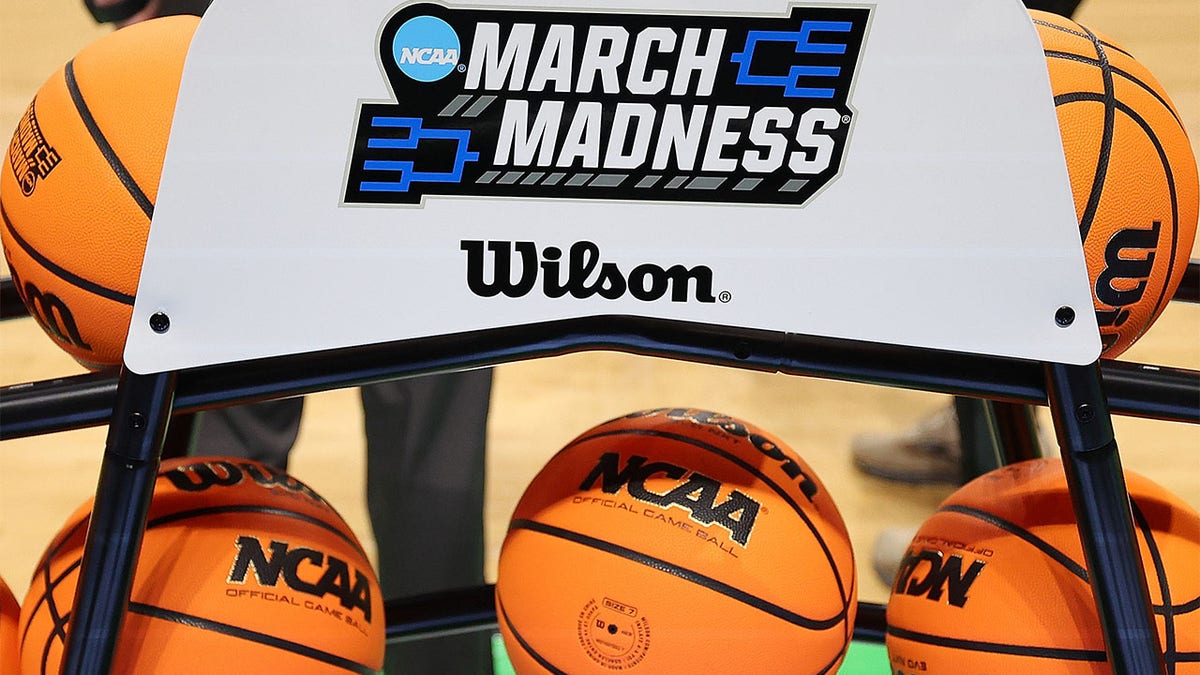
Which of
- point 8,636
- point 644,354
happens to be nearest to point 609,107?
point 644,354

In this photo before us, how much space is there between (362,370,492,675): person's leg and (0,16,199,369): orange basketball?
1.85 feet

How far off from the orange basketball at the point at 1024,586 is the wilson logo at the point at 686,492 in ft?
0.52

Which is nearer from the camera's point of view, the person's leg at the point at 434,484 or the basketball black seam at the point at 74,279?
the basketball black seam at the point at 74,279

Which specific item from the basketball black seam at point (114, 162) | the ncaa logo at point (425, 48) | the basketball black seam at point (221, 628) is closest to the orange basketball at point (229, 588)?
the basketball black seam at point (221, 628)

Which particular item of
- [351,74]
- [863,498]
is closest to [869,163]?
[351,74]

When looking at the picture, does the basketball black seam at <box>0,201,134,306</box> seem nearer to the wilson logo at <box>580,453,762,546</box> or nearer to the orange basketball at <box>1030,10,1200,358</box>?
the wilson logo at <box>580,453,762,546</box>

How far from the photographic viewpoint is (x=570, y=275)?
0.67 m

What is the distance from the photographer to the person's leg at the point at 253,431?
4.43ft

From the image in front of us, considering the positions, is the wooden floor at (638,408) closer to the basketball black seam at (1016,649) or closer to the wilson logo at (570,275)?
the basketball black seam at (1016,649)

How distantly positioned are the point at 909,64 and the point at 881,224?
0.09 metres

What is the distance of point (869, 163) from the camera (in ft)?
2.14

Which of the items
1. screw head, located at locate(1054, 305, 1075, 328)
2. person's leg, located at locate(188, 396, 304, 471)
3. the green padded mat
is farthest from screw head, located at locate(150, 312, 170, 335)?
the green padded mat

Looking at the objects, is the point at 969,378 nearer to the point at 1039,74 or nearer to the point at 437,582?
the point at 1039,74

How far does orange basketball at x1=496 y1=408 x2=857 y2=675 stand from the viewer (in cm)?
74
